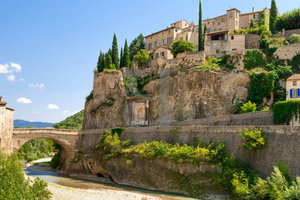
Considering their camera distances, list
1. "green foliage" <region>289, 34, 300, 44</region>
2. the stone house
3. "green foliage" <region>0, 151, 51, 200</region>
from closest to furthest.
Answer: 1. "green foliage" <region>0, 151, 51, 200</region>
2. the stone house
3. "green foliage" <region>289, 34, 300, 44</region>

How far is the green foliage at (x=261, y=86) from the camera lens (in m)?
38.9

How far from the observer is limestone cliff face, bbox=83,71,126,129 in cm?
5094

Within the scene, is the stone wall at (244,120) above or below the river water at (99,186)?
above

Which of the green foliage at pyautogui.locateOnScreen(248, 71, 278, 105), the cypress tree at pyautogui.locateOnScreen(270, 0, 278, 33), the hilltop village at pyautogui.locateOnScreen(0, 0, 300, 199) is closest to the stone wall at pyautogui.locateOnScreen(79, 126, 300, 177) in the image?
the hilltop village at pyautogui.locateOnScreen(0, 0, 300, 199)

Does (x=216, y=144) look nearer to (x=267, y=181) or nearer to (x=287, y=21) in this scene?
(x=267, y=181)

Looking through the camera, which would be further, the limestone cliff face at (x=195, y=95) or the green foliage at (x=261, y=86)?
the limestone cliff face at (x=195, y=95)

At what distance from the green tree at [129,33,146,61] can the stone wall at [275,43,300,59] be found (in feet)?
113

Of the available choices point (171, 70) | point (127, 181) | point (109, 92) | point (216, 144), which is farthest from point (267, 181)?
point (109, 92)

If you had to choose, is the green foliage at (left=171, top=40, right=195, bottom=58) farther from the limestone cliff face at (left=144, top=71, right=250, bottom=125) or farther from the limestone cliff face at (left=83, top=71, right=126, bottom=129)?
the limestone cliff face at (left=83, top=71, right=126, bottom=129)

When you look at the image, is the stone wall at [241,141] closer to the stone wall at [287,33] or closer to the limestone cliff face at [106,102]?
the limestone cliff face at [106,102]

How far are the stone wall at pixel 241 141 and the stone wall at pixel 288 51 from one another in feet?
63.1

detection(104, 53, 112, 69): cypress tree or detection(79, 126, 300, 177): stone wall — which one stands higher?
detection(104, 53, 112, 69): cypress tree

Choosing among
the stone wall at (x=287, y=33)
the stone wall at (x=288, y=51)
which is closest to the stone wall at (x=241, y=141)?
the stone wall at (x=288, y=51)

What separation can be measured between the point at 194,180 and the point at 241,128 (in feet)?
21.0
